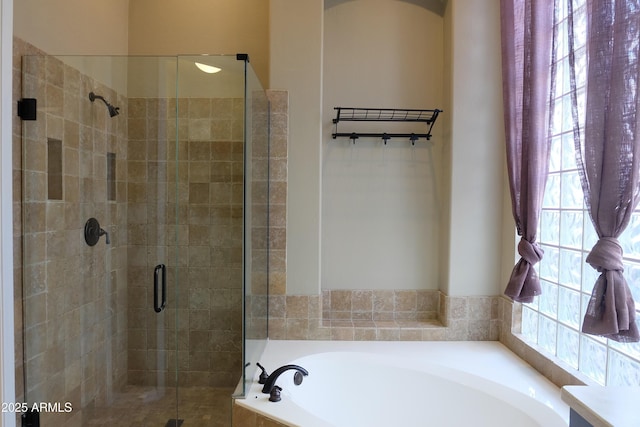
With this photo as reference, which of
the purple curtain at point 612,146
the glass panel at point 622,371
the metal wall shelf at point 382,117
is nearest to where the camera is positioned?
the purple curtain at point 612,146

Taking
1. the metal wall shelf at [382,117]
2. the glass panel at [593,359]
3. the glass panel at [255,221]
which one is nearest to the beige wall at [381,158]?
the metal wall shelf at [382,117]

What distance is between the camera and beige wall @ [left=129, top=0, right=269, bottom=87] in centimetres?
246

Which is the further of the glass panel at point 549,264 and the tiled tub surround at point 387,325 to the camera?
the tiled tub surround at point 387,325

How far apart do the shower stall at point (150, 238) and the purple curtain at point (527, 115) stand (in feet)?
4.62

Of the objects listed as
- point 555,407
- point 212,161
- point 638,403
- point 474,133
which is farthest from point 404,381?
point 212,161

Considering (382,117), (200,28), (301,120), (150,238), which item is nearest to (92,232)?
(150,238)

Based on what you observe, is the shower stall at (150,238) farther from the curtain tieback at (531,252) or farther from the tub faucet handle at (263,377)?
the curtain tieback at (531,252)

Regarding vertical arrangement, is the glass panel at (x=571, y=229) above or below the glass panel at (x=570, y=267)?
above

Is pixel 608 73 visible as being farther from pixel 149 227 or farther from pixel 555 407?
pixel 149 227

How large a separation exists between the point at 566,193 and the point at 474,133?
679 millimetres

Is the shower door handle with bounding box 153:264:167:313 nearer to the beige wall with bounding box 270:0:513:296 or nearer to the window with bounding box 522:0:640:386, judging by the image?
the beige wall with bounding box 270:0:513:296

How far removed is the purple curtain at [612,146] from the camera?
3.75ft

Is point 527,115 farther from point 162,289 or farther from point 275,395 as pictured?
point 162,289

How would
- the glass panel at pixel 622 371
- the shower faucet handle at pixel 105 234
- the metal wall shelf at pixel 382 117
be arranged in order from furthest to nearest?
the metal wall shelf at pixel 382 117 → the shower faucet handle at pixel 105 234 → the glass panel at pixel 622 371
